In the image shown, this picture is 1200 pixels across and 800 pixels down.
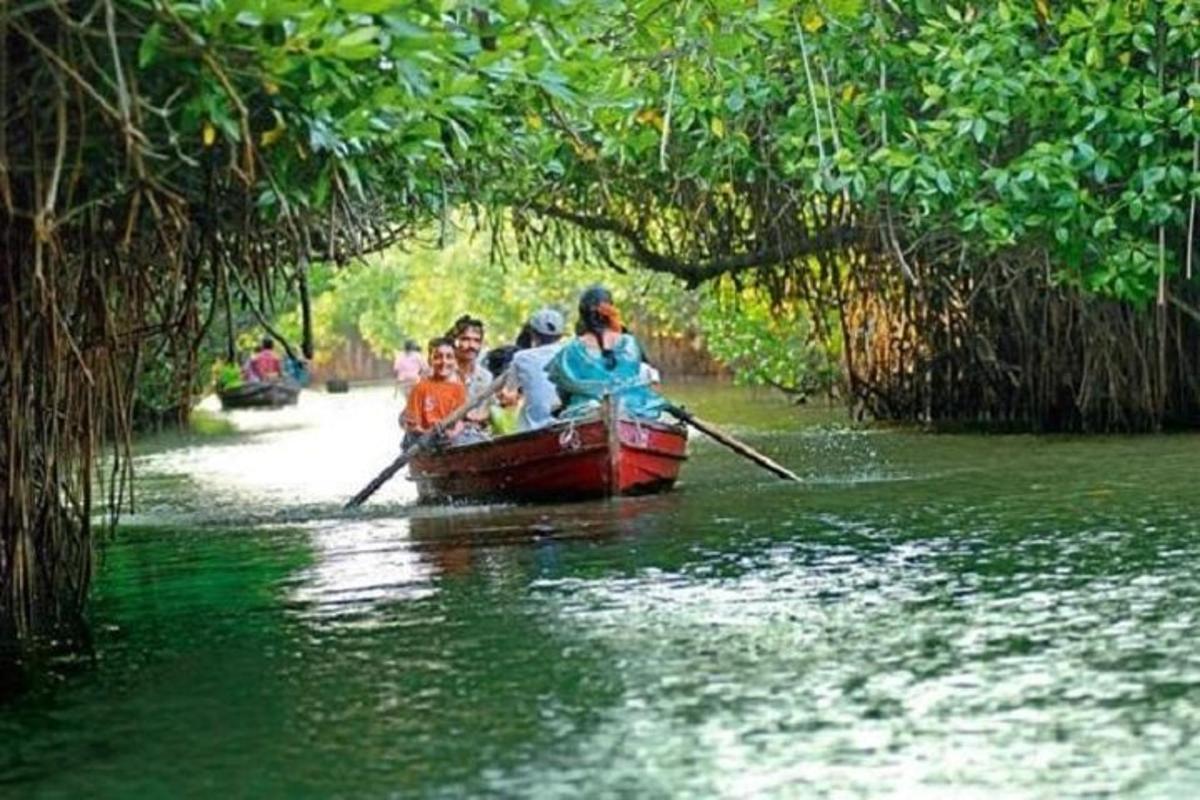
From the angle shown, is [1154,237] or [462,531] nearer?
[462,531]

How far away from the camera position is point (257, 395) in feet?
132

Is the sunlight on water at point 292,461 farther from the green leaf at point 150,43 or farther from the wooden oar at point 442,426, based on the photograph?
the green leaf at point 150,43

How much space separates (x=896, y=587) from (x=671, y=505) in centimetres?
451

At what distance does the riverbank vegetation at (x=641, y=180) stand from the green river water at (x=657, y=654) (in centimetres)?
116

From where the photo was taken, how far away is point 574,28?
28.4 feet

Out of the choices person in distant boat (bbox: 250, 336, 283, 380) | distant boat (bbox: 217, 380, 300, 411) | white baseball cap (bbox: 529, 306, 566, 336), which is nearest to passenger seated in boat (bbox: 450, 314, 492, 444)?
white baseball cap (bbox: 529, 306, 566, 336)

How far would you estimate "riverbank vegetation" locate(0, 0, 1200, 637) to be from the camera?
23.4 ft

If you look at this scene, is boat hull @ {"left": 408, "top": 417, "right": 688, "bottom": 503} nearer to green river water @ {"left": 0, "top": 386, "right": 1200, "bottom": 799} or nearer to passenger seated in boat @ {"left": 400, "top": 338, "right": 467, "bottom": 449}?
green river water @ {"left": 0, "top": 386, "right": 1200, "bottom": 799}

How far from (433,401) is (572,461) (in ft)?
5.32

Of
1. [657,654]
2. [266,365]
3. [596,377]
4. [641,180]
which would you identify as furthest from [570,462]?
[266,365]

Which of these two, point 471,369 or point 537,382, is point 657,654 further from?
point 471,369

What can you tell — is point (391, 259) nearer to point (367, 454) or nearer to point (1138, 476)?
point (367, 454)

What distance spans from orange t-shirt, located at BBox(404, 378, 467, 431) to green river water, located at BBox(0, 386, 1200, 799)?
1053mm

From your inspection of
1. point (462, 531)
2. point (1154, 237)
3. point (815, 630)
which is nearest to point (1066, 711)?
point (815, 630)
